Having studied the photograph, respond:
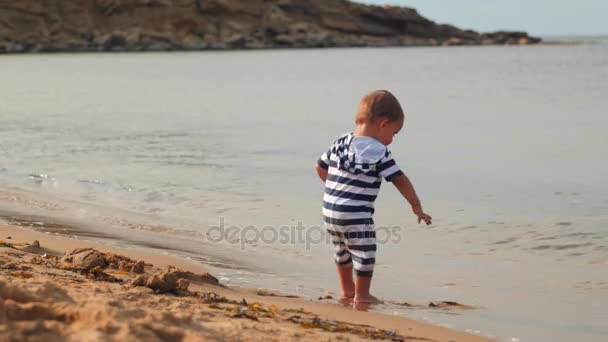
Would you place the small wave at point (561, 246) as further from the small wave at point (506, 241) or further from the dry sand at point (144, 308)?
the dry sand at point (144, 308)

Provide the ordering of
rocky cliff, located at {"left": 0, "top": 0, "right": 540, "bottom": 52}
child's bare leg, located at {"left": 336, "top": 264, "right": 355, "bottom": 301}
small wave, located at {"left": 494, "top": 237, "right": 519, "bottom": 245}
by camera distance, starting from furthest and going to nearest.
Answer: rocky cliff, located at {"left": 0, "top": 0, "right": 540, "bottom": 52} < small wave, located at {"left": 494, "top": 237, "right": 519, "bottom": 245} < child's bare leg, located at {"left": 336, "top": 264, "right": 355, "bottom": 301}

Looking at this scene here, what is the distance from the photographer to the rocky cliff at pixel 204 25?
65.7 metres

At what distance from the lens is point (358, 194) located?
4137mm

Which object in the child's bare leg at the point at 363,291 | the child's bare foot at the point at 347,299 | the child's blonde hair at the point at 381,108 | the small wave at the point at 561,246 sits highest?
the child's blonde hair at the point at 381,108

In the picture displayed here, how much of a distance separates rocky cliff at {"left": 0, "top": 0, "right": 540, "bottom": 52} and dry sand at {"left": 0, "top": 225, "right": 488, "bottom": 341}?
6070cm

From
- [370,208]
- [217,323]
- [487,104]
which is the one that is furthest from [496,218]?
[487,104]

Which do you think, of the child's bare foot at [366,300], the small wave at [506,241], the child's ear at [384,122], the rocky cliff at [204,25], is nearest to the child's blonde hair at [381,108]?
the child's ear at [384,122]

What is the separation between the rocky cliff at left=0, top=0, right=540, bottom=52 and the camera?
65.7 metres

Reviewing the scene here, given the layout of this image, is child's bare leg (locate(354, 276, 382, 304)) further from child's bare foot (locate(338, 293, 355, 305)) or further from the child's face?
the child's face

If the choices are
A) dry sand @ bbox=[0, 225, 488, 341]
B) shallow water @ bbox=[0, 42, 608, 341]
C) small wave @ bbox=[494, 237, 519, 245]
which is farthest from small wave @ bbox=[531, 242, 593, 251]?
dry sand @ bbox=[0, 225, 488, 341]

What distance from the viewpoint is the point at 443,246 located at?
573 cm

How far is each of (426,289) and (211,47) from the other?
66.4 meters

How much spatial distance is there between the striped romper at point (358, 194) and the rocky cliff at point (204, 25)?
6105 centimetres

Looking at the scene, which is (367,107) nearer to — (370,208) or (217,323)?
(370,208)
